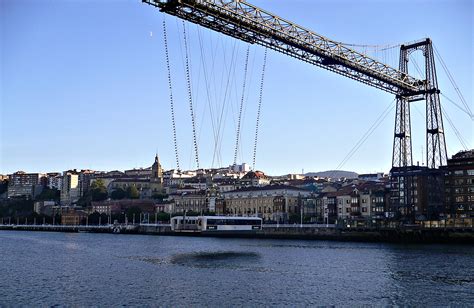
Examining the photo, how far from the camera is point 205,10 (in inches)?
1236

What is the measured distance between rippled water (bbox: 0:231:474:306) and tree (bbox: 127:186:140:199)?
105 meters

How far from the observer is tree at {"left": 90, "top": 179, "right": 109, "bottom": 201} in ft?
498

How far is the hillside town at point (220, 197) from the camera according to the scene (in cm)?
6675

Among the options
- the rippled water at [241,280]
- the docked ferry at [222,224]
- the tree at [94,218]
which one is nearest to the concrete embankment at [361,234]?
the docked ferry at [222,224]

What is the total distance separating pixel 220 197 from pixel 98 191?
179ft

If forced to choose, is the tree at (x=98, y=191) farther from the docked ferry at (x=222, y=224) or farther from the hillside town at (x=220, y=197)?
the docked ferry at (x=222, y=224)

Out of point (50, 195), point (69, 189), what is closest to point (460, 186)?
point (69, 189)

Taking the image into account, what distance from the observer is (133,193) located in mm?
148375

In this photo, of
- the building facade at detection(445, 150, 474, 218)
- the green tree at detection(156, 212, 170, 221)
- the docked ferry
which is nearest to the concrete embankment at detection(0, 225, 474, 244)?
the docked ferry

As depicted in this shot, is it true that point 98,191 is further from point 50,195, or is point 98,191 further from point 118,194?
point 50,195

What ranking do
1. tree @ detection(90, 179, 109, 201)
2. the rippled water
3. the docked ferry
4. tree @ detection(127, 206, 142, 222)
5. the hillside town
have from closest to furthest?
the rippled water, the hillside town, the docked ferry, tree @ detection(127, 206, 142, 222), tree @ detection(90, 179, 109, 201)

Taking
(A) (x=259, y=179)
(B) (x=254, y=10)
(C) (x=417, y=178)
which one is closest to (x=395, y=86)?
(C) (x=417, y=178)

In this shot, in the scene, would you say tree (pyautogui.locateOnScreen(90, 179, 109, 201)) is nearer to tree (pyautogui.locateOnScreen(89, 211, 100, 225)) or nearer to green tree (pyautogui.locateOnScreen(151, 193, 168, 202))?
green tree (pyautogui.locateOnScreen(151, 193, 168, 202))

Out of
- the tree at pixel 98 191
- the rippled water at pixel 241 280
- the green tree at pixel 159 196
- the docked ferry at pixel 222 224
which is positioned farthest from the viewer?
the tree at pixel 98 191
